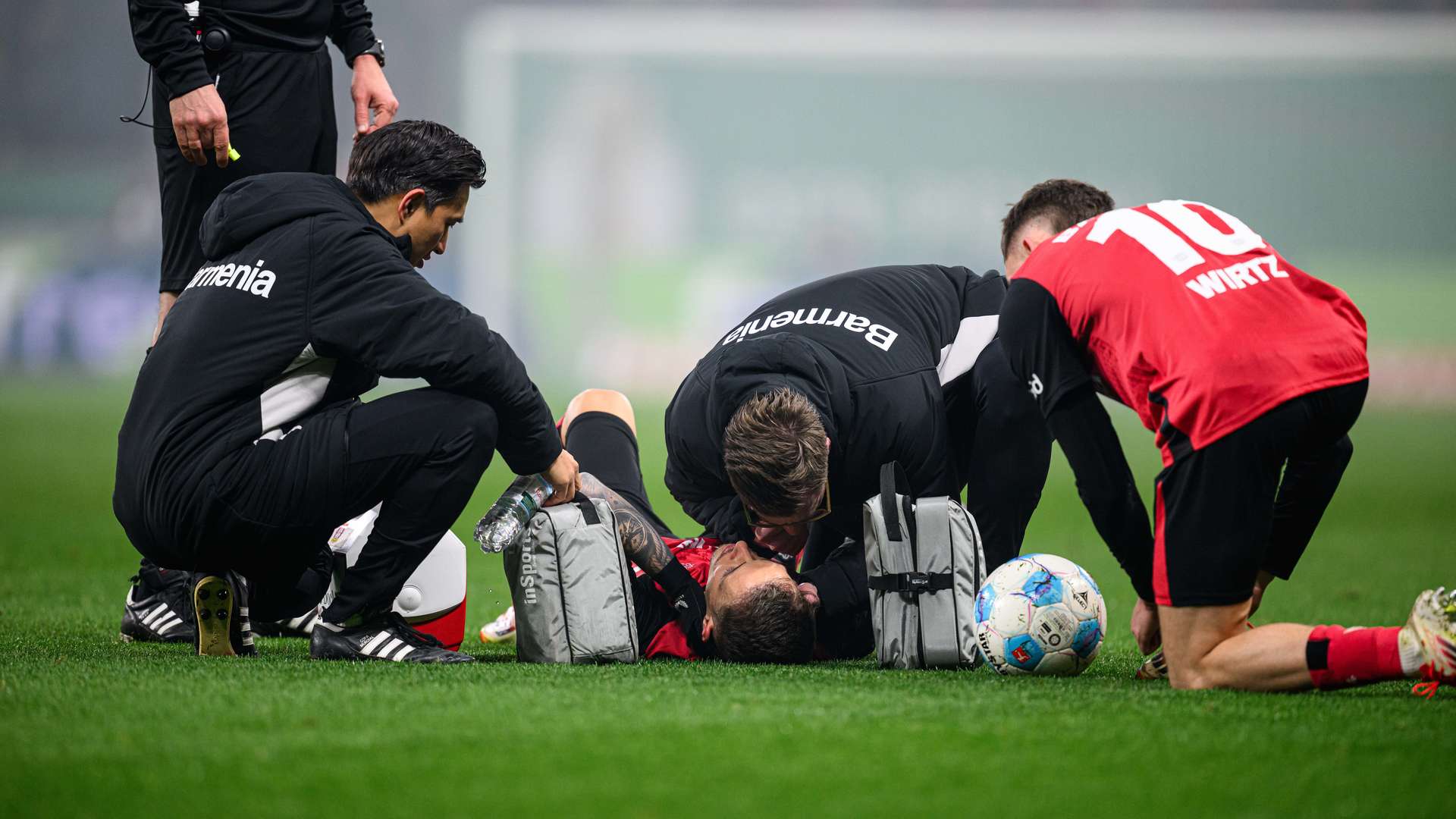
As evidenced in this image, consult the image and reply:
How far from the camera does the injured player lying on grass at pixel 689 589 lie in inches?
152

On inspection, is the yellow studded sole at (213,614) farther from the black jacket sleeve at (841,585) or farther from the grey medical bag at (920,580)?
the grey medical bag at (920,580)

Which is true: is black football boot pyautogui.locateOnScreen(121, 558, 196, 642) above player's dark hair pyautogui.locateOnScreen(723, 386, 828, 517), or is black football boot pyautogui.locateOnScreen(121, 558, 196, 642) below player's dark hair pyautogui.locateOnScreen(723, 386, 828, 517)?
below

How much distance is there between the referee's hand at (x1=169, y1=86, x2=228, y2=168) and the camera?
4.06 m

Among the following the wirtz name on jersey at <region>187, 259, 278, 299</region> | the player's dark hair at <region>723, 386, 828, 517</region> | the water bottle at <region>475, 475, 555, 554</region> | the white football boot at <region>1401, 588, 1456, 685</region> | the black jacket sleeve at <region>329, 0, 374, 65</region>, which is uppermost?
the black jacket sleeve at <region>329, 0, 374, 65</region>

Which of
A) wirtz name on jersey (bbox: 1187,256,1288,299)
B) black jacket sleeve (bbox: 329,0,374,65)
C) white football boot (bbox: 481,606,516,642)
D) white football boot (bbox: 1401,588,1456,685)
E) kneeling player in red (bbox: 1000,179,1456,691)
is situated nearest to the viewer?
white football boot (bbox: 1401,588,1456,685)

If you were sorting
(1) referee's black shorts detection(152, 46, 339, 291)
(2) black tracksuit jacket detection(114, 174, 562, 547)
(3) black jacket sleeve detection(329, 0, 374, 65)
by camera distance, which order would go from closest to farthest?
1. (2) black tracksuit jacket detection(114, 174, 562, 547)
2. (1) referee's black shorts detection(152, 46, 339, 291)
3. (3) black jacket sleeve detection(329, 0, 374, 65)

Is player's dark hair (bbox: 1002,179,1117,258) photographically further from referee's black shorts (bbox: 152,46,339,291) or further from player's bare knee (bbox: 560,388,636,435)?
referee's black shorts (bbox: 152,46,339,291)

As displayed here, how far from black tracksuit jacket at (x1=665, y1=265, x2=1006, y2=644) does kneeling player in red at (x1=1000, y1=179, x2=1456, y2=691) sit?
64 cm

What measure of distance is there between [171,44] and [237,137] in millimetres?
338

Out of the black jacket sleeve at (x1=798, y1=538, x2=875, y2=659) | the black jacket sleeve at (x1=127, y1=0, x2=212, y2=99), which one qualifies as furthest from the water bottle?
Answer: the black jacket sleeve at (x1=127, y1=0, x2=212, y2=99)

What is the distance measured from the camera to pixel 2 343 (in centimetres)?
2156

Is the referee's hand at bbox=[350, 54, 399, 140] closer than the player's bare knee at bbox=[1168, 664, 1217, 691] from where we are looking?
No

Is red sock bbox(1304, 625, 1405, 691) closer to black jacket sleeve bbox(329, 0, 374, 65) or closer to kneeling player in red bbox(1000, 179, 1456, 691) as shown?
kneeling player in red bbox(1000, 179, 1456, 691)

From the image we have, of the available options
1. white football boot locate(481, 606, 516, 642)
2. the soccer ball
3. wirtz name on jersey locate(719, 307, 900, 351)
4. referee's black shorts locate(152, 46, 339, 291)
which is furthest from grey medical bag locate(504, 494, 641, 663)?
referee's black shorts locate(152, 46, 339, 291)
